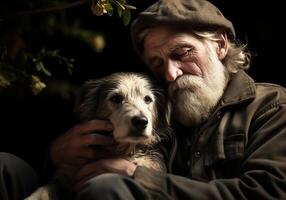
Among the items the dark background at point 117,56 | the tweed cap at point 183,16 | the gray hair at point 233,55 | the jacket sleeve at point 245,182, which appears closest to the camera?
the jacket sleeve at point 245,182

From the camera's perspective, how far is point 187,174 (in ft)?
6.63

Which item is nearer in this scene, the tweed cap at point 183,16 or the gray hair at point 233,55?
the tweed cap at point 183,16

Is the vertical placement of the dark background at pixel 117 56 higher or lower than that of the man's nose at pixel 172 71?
lower

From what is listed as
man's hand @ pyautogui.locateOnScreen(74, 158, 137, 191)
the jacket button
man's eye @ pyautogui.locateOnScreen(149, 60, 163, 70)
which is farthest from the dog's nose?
man's eye @ pyautogui.locateOnScreen(149, 60, 163, 70)

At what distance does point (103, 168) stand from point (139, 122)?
0.22 meters

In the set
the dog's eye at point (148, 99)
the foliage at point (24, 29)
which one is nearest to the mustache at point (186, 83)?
the dog's eye at point (148, 99)

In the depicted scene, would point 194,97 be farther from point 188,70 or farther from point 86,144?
point 86,144

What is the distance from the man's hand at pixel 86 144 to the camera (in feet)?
6.77

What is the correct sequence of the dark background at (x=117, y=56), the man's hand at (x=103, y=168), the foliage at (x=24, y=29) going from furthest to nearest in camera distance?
the dark background at (x=117, y=56), the man's hand at (x=103, y=168), the foliage at (x=24, y=29)

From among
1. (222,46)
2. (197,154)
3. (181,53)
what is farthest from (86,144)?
(222,46)

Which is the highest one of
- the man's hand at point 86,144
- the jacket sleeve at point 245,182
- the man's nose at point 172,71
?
the man's nose at point 172,71

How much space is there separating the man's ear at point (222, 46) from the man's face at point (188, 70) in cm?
3

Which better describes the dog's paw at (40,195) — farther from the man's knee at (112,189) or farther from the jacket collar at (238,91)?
the jacket collar at (238,91)

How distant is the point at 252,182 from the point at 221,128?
331 millimetres
